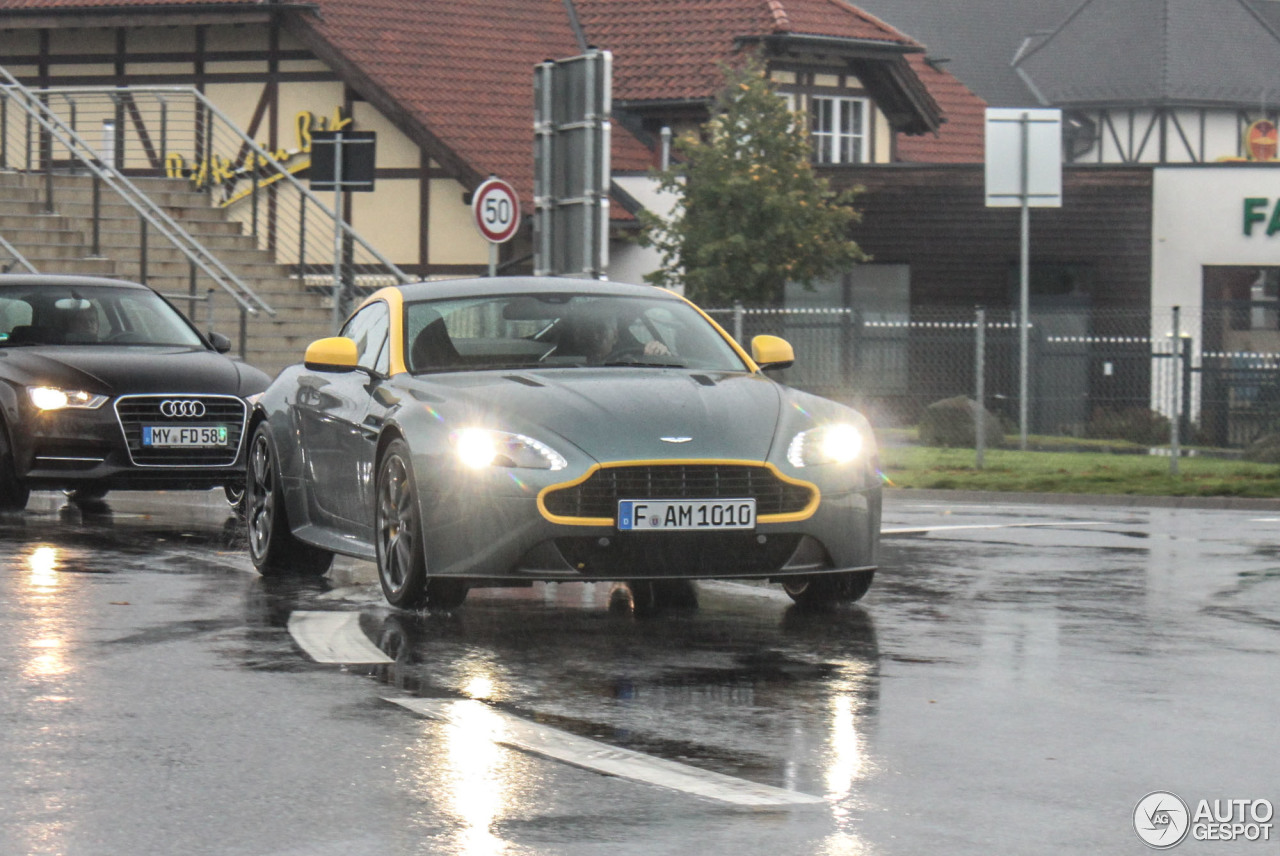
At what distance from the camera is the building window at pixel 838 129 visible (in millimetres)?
39938

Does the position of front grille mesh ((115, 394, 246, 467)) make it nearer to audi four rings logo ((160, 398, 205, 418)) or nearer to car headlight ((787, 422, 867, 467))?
audi four rings logo ((160, 398, 205, 418))

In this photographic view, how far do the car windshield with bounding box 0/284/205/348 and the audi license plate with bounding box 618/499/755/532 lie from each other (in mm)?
7367

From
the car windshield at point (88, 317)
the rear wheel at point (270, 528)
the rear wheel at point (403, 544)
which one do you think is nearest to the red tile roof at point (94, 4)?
the car windshield at point (88, 317)

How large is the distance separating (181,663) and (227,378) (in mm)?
6410

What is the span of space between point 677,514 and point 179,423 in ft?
19.6

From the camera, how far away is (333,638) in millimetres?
8992

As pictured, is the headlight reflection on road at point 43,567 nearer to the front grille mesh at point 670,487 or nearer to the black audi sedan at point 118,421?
the black audi sedan at point 118,421

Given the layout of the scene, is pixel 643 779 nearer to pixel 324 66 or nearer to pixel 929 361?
pixel 929 361

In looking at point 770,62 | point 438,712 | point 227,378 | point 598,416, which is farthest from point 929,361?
point 438,712

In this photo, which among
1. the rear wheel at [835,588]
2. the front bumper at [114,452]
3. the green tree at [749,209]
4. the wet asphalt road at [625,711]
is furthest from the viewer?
the green tree at [749,209]

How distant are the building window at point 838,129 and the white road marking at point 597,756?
108 ft

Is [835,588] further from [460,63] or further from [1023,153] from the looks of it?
[460,63]

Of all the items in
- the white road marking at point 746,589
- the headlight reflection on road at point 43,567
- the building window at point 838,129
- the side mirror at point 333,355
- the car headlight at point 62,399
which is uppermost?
the building window at point 838,129

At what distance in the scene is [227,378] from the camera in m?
14.5
